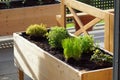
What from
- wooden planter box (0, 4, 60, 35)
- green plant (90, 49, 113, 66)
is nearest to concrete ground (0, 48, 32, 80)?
wooden planter box (0, 4, 60, 35)

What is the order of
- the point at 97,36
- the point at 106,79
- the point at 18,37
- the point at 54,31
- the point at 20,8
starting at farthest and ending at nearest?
1. the point at 97,36
2. the point at 20,8
3. the point at 18,37
4. the point at 54,31
5. the point at 106,79

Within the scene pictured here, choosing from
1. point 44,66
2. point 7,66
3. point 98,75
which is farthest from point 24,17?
point 98,75

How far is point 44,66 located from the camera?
2844 millimetres

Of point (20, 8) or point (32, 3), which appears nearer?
point (20, 8)

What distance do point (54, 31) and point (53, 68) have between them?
0.40m

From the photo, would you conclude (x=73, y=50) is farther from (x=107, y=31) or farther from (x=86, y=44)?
(x=107, y=31)

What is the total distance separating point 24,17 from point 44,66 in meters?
2.04

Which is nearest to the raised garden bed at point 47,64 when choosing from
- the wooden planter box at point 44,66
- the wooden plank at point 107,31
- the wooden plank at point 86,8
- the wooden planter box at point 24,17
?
the wooden planter box at point 44,66

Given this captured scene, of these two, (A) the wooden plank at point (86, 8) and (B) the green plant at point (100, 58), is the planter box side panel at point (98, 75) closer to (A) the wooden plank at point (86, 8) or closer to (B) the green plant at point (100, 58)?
(B) the green plant at point (100, 58)

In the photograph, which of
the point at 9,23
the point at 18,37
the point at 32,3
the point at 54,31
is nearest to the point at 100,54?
the point at 54,31

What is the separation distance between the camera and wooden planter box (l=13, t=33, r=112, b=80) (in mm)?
2373

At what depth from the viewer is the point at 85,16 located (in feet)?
14.7

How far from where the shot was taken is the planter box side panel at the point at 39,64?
8.27 feet

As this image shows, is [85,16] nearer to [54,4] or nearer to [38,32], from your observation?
[54,4]
